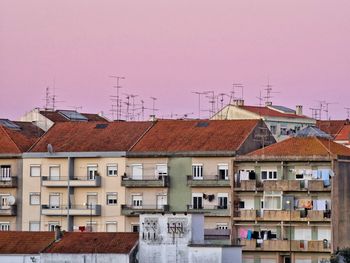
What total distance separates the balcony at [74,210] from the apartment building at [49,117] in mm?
12779

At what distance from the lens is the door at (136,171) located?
120 metres

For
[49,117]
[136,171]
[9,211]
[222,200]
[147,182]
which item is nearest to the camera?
[222,200]

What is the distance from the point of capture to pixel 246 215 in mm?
112312

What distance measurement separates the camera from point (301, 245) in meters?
109

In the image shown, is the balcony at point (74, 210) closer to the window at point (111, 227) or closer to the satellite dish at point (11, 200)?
the window at point (111, 227)

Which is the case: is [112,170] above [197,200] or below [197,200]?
above

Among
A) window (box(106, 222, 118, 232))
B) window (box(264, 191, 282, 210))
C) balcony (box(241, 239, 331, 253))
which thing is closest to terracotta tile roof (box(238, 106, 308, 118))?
window (box(106, 222, 118, 232))

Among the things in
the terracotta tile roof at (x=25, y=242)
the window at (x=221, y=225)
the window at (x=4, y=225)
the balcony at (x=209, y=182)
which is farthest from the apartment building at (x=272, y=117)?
the terracotta tile roof at (x=25, y=242)

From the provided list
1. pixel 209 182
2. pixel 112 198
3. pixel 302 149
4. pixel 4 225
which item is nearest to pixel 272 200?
pixel 302 149

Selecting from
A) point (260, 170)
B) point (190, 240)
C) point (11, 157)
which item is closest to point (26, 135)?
point (11, 157)

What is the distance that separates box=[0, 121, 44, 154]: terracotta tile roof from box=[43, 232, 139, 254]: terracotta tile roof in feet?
62.6

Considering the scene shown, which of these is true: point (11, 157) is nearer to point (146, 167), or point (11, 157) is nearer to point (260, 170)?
point (146, 167)

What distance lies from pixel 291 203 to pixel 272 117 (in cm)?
2736

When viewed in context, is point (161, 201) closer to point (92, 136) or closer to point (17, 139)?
point (92, 136)
